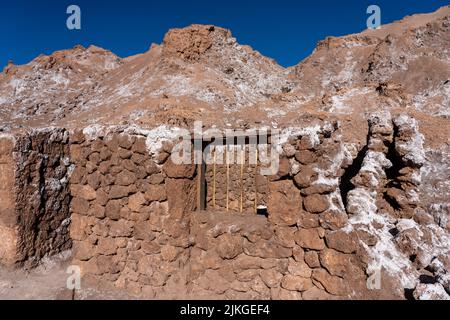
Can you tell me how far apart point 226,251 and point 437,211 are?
2.73 metres

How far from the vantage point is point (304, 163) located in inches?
143

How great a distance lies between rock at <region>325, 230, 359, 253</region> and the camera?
3357mm

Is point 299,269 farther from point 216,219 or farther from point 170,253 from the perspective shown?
point 170,253

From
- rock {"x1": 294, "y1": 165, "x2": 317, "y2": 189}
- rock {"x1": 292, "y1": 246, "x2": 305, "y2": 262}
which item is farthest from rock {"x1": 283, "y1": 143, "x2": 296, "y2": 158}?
rock {"x1": 292, "y1": 246, "x2": 305, "y2": 262}

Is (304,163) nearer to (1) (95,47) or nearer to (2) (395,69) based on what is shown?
(2) (395,69)

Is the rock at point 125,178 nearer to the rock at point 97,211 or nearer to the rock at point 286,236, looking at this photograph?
the rock at point 97,211

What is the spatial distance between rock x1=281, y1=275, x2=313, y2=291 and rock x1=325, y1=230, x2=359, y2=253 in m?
0.50

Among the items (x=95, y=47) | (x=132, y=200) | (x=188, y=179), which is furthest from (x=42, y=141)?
(x=95, y=47)

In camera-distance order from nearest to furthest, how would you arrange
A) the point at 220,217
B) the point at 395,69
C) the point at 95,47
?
the point at 220,217 < the point at 395,69 < the point at 95,47

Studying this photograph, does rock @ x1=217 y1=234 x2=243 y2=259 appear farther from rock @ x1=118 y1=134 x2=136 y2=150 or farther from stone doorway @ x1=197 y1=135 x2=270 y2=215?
stone doorway @ x1=197 y1=135 x2=270 y2=215

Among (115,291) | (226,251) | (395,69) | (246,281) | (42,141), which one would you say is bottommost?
(115,291)

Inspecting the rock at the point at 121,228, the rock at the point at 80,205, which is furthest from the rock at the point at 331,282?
the rock at the point at 80,205

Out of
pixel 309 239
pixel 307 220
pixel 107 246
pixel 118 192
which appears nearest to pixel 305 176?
pixel 307 220

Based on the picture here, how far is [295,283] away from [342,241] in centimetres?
72
